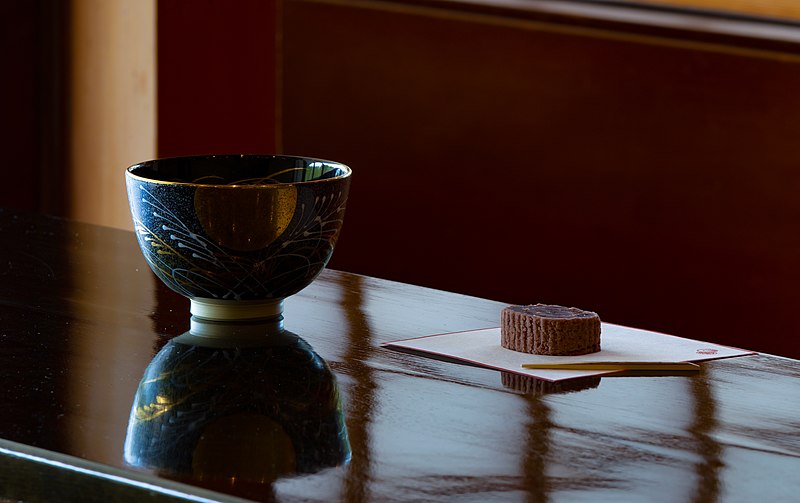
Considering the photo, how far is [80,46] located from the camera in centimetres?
338

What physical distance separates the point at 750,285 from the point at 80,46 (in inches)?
76.0

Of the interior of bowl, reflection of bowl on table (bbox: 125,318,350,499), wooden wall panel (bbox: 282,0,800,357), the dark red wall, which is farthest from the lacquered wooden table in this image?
the dark red wall

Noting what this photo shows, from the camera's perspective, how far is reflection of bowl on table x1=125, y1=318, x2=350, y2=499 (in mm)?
702

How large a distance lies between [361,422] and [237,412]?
0.08 m

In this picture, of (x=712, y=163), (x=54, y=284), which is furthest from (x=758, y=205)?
(x=54, y=284)

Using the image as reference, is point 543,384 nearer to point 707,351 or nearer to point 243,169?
point 707,351

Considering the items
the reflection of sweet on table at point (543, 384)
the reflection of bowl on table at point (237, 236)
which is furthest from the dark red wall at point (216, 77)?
the reflection of sweet on table at point (543, 384)

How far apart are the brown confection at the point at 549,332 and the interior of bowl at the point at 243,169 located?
0.85ft

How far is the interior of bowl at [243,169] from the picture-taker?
114 centimetres

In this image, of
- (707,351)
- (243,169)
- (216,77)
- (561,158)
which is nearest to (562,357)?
(707,351)

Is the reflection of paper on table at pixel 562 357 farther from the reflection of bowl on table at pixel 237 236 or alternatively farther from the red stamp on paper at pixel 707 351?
the reflection of bowl on table at pixel 237 236

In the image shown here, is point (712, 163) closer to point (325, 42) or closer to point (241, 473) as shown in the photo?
point (325, 42)

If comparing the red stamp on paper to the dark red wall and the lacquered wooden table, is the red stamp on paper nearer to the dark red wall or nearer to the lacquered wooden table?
the lacquered wooden table

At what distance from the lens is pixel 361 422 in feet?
2.58
